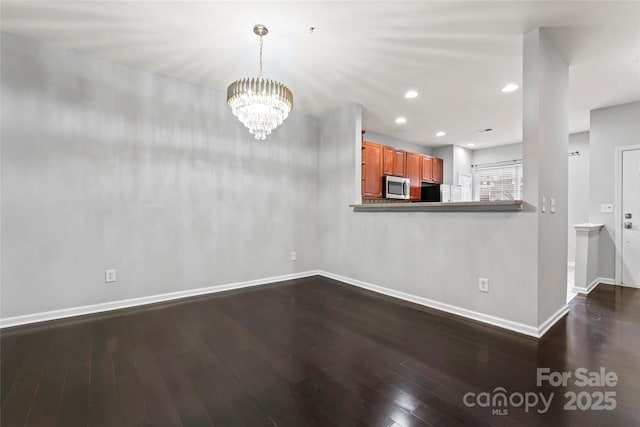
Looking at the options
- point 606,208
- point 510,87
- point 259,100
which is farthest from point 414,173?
point 259,100

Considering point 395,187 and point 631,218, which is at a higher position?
point 395,187

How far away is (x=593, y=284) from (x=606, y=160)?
5.94ft

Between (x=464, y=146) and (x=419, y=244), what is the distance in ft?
15.2

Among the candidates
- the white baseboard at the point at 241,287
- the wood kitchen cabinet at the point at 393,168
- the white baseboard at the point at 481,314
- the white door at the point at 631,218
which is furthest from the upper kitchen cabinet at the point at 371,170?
the white door at the point at 631,218

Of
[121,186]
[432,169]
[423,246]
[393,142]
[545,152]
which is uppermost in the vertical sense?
[393,142]

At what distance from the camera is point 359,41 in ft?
8.57

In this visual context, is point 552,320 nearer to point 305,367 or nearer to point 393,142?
point 305,367

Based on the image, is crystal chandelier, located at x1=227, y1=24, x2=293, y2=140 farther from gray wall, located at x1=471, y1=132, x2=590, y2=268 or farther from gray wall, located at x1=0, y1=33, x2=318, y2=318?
gray wall, located at x1=471, y1=132, x2=590, y2=268

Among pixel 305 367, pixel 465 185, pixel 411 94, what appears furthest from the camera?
pixel 465 185

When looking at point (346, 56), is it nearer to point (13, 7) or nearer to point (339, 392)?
point (13, 7)

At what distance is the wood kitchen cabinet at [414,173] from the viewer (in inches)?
231

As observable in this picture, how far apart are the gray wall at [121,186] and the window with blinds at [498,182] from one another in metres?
5.26

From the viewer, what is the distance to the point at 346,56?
2.88m

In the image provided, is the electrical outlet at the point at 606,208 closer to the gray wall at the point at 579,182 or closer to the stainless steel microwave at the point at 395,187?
the gray wall at the point at 579,182
